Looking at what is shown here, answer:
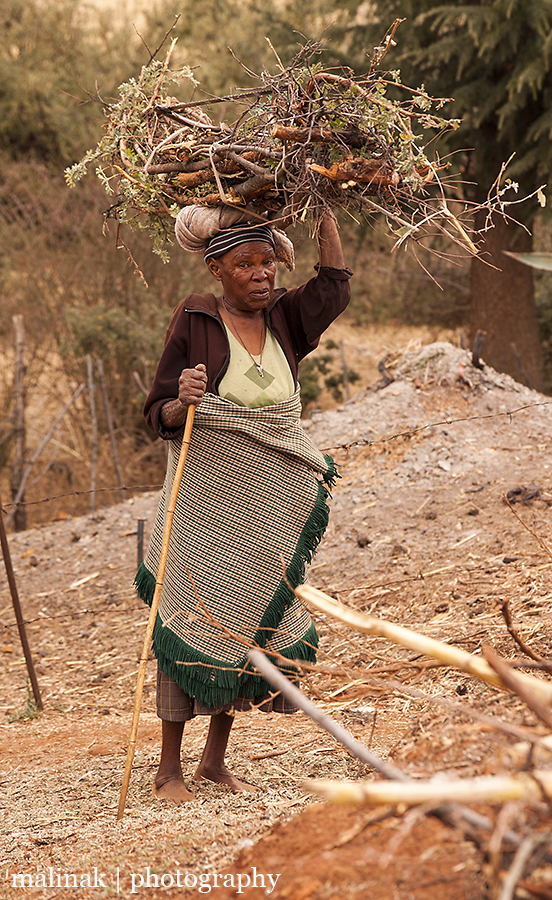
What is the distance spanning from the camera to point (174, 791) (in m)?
2.62

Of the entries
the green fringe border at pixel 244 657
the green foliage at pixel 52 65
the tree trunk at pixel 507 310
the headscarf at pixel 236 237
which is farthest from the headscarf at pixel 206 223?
the green foliage at pixel 52 65

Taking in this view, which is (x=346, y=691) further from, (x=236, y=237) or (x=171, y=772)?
(x=236, y=237)

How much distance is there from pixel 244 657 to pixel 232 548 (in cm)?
37

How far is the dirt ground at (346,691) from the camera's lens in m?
1.48

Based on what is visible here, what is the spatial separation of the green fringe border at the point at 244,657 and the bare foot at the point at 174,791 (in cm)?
30

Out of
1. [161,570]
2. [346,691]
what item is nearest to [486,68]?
[346,691]

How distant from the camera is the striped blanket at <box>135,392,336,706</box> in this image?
262cm

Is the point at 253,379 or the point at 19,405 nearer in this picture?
the point at 253,379

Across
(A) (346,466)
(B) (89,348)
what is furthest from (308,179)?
(B) (89,348)

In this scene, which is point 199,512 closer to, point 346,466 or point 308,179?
point 308,179

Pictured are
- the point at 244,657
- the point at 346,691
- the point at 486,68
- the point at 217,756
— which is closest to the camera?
the point at 244,657

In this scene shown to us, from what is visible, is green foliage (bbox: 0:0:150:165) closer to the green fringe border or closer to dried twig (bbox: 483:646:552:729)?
the green fringe border

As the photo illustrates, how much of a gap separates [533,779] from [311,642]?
5.87ft

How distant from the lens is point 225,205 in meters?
2.58
